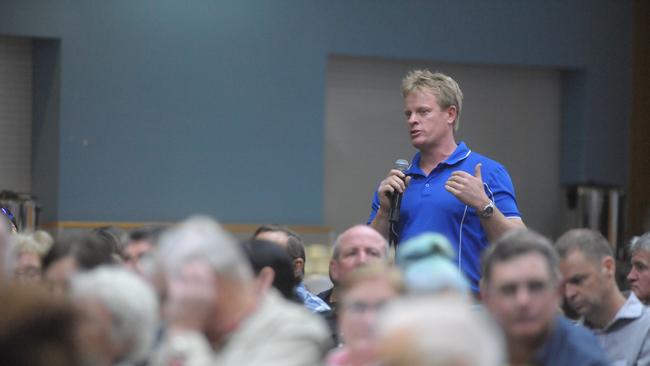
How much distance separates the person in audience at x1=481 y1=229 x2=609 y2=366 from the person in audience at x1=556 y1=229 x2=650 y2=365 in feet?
3.58

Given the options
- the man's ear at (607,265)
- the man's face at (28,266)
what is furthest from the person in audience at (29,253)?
the man's ear at (607,265)

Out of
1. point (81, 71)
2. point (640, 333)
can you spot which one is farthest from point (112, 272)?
point (81, 71)

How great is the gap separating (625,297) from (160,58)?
5.67 metres

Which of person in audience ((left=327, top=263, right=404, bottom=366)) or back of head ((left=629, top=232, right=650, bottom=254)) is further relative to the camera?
back of head ((left=629, top=232, right=650, bottom=254))

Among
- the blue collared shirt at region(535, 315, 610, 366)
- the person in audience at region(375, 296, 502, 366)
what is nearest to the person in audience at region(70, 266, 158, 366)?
the person in audience at region(375, 296, 502, 366)

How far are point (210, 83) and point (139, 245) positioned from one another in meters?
5.77

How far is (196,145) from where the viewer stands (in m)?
9.60

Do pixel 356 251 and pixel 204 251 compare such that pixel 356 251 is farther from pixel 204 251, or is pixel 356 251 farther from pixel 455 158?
pixel 204 251

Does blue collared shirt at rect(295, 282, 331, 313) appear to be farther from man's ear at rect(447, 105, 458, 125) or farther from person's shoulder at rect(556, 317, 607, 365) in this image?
person's shoulder at rect(556, 317, 607, 365)

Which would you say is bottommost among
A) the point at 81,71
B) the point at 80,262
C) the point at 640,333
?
the point at 640,333

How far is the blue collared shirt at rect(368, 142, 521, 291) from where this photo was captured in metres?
4.42

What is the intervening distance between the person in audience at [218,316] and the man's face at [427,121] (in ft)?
6.00

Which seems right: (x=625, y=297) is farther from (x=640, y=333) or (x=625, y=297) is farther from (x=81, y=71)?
(x=81, y=71)

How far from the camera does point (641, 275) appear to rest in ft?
17.4
